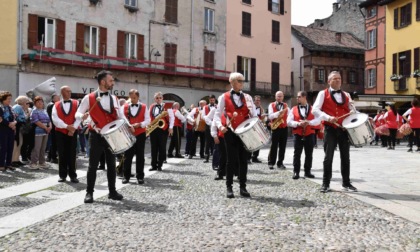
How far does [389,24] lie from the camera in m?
36.2

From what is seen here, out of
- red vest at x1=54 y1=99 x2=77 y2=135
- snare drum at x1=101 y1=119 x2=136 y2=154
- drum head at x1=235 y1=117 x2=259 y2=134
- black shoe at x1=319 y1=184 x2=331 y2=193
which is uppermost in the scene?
red vest at x1=54 y1=99 x2=77 y2=135

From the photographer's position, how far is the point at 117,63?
29.3 meters

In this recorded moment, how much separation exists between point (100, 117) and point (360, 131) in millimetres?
4040

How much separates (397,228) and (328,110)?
306 centimetres

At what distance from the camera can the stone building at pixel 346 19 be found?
52062mm

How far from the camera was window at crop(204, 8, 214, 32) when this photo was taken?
116ft

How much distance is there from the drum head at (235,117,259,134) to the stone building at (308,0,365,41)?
4699cm

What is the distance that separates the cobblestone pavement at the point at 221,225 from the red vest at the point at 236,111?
3.85ft

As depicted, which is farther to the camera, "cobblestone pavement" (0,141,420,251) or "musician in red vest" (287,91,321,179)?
Result: "musician in red vest" (287,91,321,179)

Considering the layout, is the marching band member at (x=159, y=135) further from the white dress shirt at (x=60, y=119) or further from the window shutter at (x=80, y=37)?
the window shutter at (x=80, y=37)

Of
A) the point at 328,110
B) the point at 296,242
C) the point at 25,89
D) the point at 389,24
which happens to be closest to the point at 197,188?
the point at 328,110

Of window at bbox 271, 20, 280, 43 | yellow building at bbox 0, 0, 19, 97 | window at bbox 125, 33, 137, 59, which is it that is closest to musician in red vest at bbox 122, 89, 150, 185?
yellow building at bbox 0, 0, 19, 97

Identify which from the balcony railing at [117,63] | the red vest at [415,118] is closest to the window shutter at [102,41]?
the balcony railing at [117,63]

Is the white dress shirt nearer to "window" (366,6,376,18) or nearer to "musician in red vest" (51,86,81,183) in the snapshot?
"musician in red vest" (51,86,81,183)
